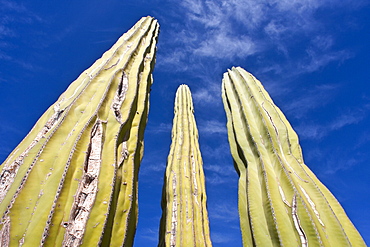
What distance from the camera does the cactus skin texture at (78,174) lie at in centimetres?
85

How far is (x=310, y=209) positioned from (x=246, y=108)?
3.12 ft

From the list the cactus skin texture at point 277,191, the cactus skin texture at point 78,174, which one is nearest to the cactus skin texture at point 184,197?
the cactus skin texture at point 277,191

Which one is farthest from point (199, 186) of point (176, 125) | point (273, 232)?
point (273, 232)

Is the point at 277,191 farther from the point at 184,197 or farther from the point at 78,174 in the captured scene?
the point at 184,197

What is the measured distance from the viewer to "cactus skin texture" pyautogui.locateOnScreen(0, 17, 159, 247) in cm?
85

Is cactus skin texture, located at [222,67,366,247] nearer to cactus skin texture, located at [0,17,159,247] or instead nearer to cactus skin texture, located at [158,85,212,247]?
cactus skin texture, located at [0,17,159,247]

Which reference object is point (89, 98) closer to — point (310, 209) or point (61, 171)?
point (61, 171)

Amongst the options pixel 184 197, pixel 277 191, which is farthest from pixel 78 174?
pixel 184 197

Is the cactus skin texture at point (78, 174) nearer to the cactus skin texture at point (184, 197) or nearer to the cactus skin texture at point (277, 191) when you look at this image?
the cactus skin texture at point (277, 191)

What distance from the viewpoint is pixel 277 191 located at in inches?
49.6

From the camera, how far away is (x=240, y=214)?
1390 millimetres

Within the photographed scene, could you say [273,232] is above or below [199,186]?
below

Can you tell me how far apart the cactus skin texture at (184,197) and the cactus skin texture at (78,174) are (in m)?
1.80

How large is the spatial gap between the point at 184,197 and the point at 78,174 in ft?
7.98
